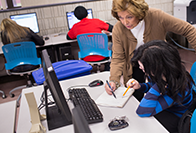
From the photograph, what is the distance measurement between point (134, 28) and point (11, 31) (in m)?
2.12

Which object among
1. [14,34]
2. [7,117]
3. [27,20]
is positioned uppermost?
[27,20]

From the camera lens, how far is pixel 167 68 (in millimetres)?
1095

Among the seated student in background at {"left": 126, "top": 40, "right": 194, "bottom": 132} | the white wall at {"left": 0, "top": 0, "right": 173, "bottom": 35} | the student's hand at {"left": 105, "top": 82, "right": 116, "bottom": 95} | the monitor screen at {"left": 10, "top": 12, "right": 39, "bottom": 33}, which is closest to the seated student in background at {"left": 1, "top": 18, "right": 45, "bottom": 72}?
the monitor screen at {"left": 10, "top": 12, "right": 39, "bottom": 33}

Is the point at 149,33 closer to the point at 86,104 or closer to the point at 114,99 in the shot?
the point at 114,99

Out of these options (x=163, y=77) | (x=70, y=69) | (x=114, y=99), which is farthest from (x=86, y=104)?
(x=70, y=69)

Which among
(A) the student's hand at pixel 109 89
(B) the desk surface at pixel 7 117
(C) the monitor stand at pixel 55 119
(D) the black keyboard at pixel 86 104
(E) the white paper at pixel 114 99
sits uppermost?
(A) the student's hand at pixel 109 89

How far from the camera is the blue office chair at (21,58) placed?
108 inches

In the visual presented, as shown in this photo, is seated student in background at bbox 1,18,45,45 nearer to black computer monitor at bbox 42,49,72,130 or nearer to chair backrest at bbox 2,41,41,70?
chair backrest at bbox 2,41,41,70

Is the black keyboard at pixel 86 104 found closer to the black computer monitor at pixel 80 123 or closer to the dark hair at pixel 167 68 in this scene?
the dark hair at pixel 167 68

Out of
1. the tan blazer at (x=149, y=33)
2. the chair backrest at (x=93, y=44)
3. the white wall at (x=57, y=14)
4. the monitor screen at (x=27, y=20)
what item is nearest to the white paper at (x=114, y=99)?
the tan blazer at (x=149, y=33)

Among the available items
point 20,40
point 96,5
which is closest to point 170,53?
point 20,40

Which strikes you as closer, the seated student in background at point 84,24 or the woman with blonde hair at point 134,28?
the woman with blonde hair at point 134,28

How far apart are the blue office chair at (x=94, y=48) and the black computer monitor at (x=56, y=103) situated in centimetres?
175

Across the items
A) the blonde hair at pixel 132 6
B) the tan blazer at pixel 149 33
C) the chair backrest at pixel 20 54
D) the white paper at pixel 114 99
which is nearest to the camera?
the white paper at pixel 114 99
